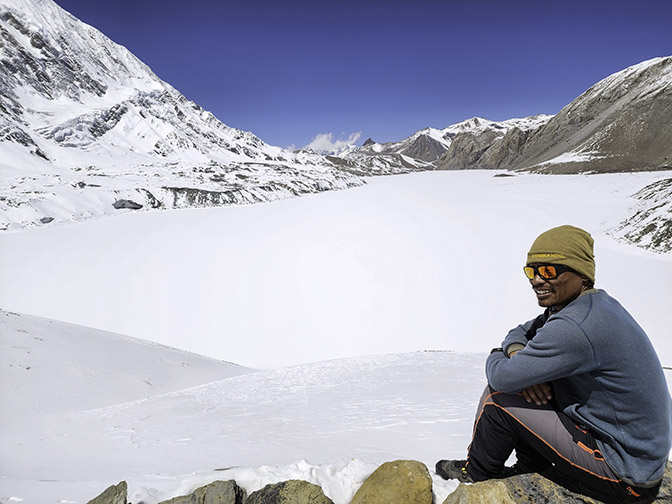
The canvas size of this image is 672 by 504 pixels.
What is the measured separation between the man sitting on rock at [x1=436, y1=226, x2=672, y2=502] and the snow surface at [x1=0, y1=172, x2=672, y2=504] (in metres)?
0.79

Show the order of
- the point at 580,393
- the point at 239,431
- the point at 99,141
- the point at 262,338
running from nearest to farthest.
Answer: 1. the point at 580,393
2. the point at 239,431
3. the point at 262,338
4. the point at 99,141

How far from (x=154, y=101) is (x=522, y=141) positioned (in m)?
140

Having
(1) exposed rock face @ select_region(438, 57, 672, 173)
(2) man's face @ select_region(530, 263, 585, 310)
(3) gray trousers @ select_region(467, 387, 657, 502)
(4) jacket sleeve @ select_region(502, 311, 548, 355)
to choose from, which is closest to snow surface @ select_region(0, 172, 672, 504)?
(3) gray trousers @ select_region(467, 387, 657, 502)

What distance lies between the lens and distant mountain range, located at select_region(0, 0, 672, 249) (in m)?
40.1

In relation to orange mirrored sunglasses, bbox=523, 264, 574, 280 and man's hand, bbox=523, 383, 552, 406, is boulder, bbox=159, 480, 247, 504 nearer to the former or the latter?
man's hand, bbox=523, 383, 552, 406

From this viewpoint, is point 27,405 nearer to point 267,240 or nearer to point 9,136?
point 267,240

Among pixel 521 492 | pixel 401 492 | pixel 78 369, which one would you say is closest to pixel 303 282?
pixel 78 369

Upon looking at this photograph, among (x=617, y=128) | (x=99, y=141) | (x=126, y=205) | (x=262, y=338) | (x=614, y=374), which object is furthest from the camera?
(x=99, y=141)

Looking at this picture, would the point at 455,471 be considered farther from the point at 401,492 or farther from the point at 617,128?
the point at 617,128

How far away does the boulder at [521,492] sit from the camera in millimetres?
2184

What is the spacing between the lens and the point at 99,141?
89.2 m

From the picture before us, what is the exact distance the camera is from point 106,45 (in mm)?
144875

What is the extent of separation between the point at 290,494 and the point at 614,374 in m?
2.15

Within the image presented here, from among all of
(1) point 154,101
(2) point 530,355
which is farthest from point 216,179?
(1) point 154,101
